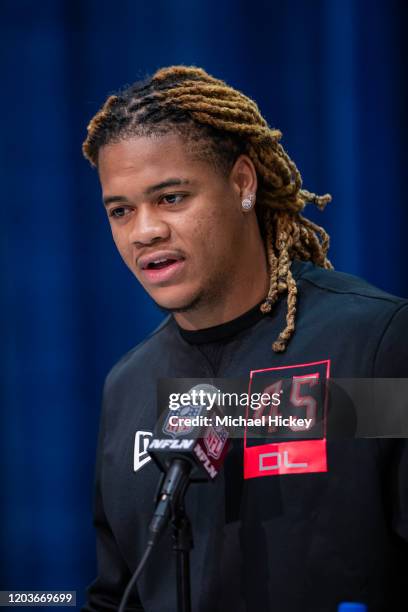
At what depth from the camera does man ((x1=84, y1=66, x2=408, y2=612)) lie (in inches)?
53.4

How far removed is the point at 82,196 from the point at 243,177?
0.88 m

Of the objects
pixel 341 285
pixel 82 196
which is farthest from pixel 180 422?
pixel 82 196

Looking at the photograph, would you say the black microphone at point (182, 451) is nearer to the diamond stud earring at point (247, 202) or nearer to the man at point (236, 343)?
the man at point (236, 343)

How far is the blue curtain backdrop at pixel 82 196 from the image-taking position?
229 cm

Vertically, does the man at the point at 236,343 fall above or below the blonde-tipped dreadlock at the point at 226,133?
below

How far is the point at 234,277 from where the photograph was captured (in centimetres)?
157

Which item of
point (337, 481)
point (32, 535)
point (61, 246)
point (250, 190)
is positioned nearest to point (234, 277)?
point (250, 190)

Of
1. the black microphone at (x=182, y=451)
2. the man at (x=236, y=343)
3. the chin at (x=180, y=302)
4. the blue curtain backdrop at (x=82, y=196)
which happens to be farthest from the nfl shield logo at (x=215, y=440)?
the blue curtain backdrop at (x=82, y=196)

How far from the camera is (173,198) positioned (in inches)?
59.1

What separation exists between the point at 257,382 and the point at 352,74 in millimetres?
1087

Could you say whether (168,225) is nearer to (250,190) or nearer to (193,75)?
(250,190)

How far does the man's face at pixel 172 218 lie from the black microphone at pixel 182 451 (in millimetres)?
344

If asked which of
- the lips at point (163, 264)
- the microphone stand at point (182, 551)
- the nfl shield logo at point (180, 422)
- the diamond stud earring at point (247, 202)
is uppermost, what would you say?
the diamond stud earring at point (247, 202)

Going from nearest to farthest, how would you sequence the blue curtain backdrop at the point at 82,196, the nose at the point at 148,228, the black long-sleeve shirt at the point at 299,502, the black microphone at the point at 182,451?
the black microphone at the point at 182,451 < the black long-sleeve shirt at the point at 299,502 < the nose at the point at 148,228 < the blue curtain backdrop at the point at 82,196
